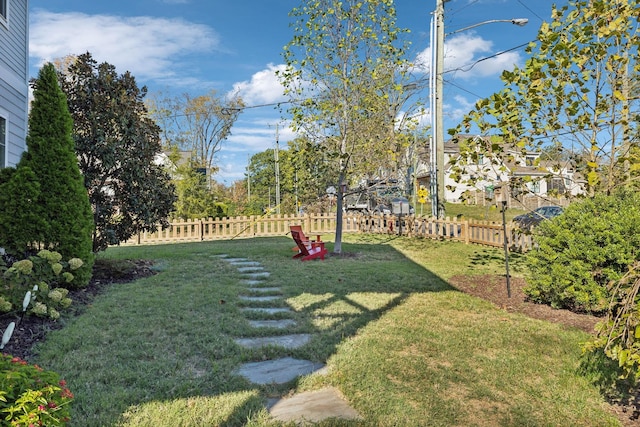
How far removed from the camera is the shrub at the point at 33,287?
3762 mm

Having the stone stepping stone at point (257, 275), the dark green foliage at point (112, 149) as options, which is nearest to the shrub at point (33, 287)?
the dark green foliage at point (112, 149)

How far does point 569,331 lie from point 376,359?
204cm

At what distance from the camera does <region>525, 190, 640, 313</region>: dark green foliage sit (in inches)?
159

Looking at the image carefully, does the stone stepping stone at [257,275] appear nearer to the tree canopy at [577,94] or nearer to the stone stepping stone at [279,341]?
the stone stepping stone at [279,341]

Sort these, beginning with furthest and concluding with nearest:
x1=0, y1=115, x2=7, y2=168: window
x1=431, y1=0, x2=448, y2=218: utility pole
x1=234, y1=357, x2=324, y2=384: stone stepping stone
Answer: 1. x1=431, y1=0, x2=448, y2=218: utility pole
2. x1=0, y1=115, x2=7, y2=168: window
3. x1=234, y1=357, x2=324, y2=384: stone stepping stone

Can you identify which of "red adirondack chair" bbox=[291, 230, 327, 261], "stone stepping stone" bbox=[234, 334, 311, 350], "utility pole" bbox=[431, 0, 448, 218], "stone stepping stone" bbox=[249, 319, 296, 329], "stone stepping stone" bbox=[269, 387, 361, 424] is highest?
"utility pole" bbox=[431, 0, 448, 218]

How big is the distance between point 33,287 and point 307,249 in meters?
5.18

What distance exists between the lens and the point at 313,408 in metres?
2.36

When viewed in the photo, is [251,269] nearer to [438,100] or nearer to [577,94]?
[577,94]

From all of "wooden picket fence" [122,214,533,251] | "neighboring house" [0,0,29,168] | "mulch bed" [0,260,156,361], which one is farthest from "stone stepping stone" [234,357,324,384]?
"wooden picket fence" [122,214,533,251]

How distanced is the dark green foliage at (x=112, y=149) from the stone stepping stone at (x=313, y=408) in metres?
4.99

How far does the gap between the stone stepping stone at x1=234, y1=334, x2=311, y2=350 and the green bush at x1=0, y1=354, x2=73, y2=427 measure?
1.80m

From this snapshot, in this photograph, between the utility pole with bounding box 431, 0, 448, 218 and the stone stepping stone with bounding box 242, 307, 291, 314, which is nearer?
the stone stepping stone with bounding box 242, 307, 291, 314

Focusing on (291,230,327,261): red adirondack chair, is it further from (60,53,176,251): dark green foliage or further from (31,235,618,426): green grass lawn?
(60,53,176,251): dark green foliage
